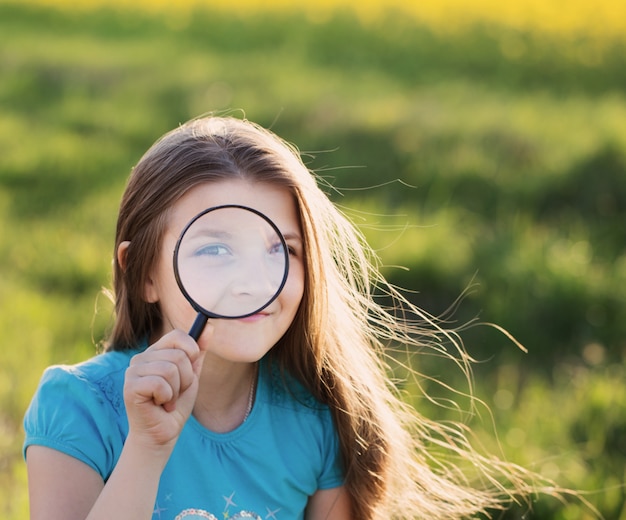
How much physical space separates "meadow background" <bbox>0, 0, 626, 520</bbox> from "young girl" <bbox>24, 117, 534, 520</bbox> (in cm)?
47

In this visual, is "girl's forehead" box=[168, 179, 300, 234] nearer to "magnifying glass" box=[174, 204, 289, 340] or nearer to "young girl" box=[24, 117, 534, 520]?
"young girl" box=[24, 117, 534, 520]

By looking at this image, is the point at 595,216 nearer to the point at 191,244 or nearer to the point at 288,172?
the point at 288,172

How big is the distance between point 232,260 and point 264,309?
0.19 meters

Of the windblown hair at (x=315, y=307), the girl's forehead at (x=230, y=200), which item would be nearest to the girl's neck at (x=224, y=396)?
the windblown hair at (x=315, y=307)

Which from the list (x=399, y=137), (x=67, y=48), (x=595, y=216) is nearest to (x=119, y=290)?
(x=595, y=216)

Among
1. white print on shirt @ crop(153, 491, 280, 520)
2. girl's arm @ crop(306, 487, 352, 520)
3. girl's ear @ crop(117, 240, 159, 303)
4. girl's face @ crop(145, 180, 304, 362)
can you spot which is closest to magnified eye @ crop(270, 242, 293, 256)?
girl's face @ crop(145, 180, 304, 362)

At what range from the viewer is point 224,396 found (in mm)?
2482

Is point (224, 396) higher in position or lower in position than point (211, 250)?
lower

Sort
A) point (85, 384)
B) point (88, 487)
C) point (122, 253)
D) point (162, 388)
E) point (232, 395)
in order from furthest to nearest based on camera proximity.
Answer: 1. point (232, 395)
2. point (122, 253)
3. point (85, 384)
4. point (88, 487)
5. point (162, 388)

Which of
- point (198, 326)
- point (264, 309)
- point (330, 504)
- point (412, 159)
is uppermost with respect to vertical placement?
point (198, 326)

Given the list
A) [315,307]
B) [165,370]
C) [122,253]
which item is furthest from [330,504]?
[165,370]

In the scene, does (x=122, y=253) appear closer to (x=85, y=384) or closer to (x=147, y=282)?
(x=147, y=282)

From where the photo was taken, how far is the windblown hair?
2.31 metres

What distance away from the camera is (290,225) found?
2311mm
